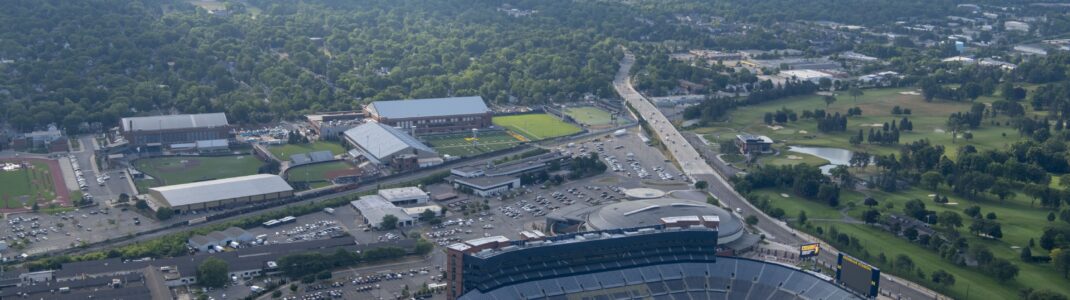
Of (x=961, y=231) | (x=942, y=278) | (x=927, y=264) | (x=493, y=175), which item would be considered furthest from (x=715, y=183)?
(x=942, y=278)

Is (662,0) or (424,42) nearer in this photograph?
(424,42)

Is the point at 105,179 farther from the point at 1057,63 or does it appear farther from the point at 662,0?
the point at 662,0

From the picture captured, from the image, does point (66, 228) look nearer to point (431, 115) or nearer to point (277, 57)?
point (431, 115)

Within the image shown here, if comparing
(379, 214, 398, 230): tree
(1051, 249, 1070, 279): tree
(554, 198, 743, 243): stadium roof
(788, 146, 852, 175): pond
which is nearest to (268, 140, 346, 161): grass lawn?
(379, 214, 398, 230): tree

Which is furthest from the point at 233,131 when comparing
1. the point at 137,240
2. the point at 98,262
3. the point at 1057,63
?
the point at 1057,63

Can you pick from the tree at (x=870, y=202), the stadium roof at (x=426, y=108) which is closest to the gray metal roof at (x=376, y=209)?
the stadium roof at (x=426, y=108)

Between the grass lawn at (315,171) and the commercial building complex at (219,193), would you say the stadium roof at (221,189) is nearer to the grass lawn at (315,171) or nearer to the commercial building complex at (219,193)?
the commercial building complex at (219,193)

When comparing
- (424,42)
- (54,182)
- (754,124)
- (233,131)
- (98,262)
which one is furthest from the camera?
(424,42)
